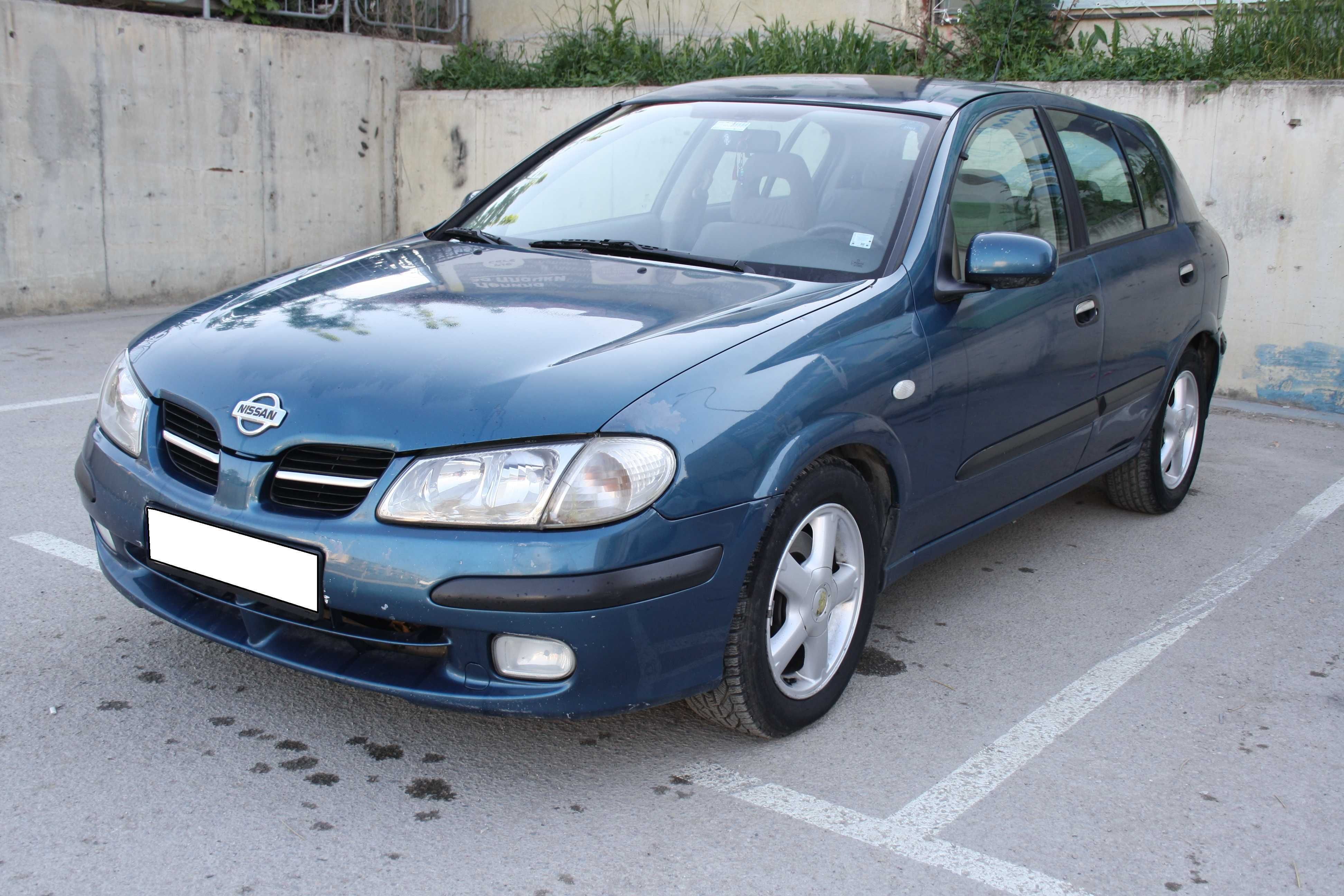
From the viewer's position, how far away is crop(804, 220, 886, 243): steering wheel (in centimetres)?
333

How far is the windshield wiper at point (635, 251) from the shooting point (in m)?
3.31

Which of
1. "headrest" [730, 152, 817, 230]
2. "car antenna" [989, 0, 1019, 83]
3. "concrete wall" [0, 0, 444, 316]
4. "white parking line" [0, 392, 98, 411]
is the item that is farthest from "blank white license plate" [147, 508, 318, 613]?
"car antenna" [989, 0, 1019, 83]

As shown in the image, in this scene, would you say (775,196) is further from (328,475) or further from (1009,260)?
(328,475)

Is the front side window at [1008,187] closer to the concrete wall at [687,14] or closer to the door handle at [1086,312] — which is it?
the door handle at [1086,312]

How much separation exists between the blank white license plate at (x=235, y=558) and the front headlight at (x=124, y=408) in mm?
243

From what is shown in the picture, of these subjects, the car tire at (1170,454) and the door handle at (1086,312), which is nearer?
the door handle at (1086,312)

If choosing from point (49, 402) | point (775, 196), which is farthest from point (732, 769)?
point (49, 402)

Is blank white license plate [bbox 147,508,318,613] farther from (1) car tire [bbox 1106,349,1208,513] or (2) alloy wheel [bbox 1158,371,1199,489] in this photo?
(2) alloy wheel [bbox 1158,371,1199,489]

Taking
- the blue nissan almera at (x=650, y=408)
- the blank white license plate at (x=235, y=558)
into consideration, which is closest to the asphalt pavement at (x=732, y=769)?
the blue nissan almera at (x=650, y=408)

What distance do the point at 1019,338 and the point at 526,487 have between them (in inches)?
69.0

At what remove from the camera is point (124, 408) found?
9.62 ft

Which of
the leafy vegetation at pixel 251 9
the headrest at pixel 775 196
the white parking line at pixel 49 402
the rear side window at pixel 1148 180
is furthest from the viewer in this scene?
the leafy vegetation at pixel 251 9

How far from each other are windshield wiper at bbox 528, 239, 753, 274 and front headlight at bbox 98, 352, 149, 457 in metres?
1.18

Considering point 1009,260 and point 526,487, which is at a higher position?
point 1009,260
